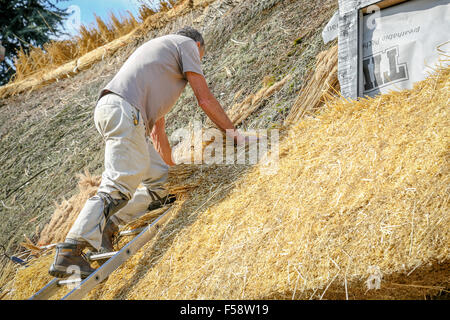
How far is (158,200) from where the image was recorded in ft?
7.68

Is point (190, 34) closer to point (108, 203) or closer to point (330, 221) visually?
point (108, 203)

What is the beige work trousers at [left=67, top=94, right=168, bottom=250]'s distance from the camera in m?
1.91

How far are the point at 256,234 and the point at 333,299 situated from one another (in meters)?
0.36

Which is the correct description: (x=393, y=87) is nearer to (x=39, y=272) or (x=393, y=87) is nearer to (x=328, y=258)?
(x=328, y=258)

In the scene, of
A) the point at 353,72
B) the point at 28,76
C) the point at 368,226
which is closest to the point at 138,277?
the point at 368,226

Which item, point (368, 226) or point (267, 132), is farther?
point (267, 132)

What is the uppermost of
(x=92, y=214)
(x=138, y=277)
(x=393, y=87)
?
(x=92, y=214)

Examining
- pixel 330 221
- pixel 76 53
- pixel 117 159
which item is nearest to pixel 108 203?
pixel 117 159

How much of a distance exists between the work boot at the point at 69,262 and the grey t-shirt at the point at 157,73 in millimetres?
718

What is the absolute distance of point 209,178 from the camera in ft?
7.32

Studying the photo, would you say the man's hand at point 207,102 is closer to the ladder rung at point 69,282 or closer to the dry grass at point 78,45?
the ladder rung at point 69,282

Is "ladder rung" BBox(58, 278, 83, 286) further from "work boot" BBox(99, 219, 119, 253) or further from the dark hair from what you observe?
the dark hair

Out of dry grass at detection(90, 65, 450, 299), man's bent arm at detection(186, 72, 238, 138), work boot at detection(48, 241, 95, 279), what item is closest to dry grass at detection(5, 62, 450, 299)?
dry grass at detection(90, 65, 450, 299)

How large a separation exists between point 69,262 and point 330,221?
1.13 meters
